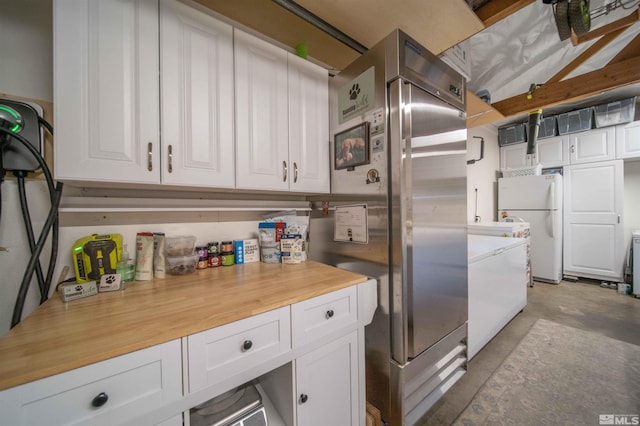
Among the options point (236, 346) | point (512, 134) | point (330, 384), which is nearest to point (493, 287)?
point (330, 384)

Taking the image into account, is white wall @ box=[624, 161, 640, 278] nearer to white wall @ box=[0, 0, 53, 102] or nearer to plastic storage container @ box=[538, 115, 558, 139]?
plastic storage container @ box=[538, 115, 558, 139]

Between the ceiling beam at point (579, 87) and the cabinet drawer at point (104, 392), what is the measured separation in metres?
3.56

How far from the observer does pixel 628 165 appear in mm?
3598

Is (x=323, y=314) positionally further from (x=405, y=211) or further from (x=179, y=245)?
(x=179, y=245)

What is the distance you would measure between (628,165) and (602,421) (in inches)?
179

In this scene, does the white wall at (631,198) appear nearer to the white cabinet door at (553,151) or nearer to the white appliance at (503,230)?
the white cabinet door at (553,151)

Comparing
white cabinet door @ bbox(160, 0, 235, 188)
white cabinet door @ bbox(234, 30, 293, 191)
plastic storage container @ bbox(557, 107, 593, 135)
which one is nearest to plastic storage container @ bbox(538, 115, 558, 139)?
plastic storage container @ bbox(557, 107, 593, 135)

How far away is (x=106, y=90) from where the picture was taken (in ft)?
2.87

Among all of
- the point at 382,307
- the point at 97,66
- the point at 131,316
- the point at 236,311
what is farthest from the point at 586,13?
the point at 131,316

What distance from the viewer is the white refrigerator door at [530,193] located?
364cm

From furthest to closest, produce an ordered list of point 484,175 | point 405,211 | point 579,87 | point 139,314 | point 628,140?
point 484,175, point 628,140, point 579,87, point 405,211, point 139,314

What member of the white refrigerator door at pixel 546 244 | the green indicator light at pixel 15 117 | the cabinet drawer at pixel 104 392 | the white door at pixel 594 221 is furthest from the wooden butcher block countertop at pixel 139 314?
the white door at pixel 594 221

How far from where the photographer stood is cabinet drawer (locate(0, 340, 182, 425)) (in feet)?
1.55

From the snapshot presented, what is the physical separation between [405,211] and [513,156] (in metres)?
4.70
